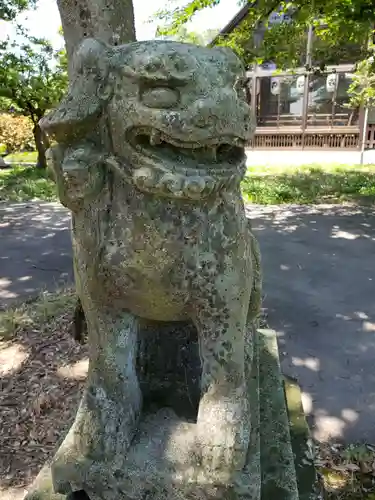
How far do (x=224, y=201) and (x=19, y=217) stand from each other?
7059mm

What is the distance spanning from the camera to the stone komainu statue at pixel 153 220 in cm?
104

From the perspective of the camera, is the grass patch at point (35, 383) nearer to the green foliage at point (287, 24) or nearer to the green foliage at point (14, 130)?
the green foliage at point (287, 24)

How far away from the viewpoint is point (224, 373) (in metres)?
1.21

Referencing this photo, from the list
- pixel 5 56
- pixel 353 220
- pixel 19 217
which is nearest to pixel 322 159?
pixel 353 220

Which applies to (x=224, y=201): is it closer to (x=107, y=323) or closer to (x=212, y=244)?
(x=212, y=244)

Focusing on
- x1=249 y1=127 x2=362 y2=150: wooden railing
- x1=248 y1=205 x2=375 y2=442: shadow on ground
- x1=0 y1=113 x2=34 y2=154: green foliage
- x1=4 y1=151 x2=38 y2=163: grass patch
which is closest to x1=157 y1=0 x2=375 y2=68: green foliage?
x1=248 y1=205 x2=375 y2=442: shadow on ground

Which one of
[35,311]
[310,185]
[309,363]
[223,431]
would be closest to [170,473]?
[223,431]

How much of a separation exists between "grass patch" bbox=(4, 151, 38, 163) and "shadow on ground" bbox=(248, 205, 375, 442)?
1220cm

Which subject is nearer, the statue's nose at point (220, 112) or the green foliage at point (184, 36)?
the statue's nose at point (220, 112)

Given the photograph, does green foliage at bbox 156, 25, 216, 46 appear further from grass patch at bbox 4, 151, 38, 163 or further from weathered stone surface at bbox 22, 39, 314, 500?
grass patch at bbox 4, 151, 38, 163

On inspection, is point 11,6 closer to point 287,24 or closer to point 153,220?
point 287,24

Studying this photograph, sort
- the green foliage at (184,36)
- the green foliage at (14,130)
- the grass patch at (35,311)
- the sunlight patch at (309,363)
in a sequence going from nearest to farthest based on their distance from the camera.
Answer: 1. the sunlight patch at (309,363)
2. the grass patch at (35,311)
3. the green foliage at (184,36)
4. the green foliage at (14,130)

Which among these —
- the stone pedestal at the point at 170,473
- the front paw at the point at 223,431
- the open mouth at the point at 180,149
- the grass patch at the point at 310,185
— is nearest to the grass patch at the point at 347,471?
the stone pedestal at the point at 170,473

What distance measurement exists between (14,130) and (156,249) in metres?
16.6
